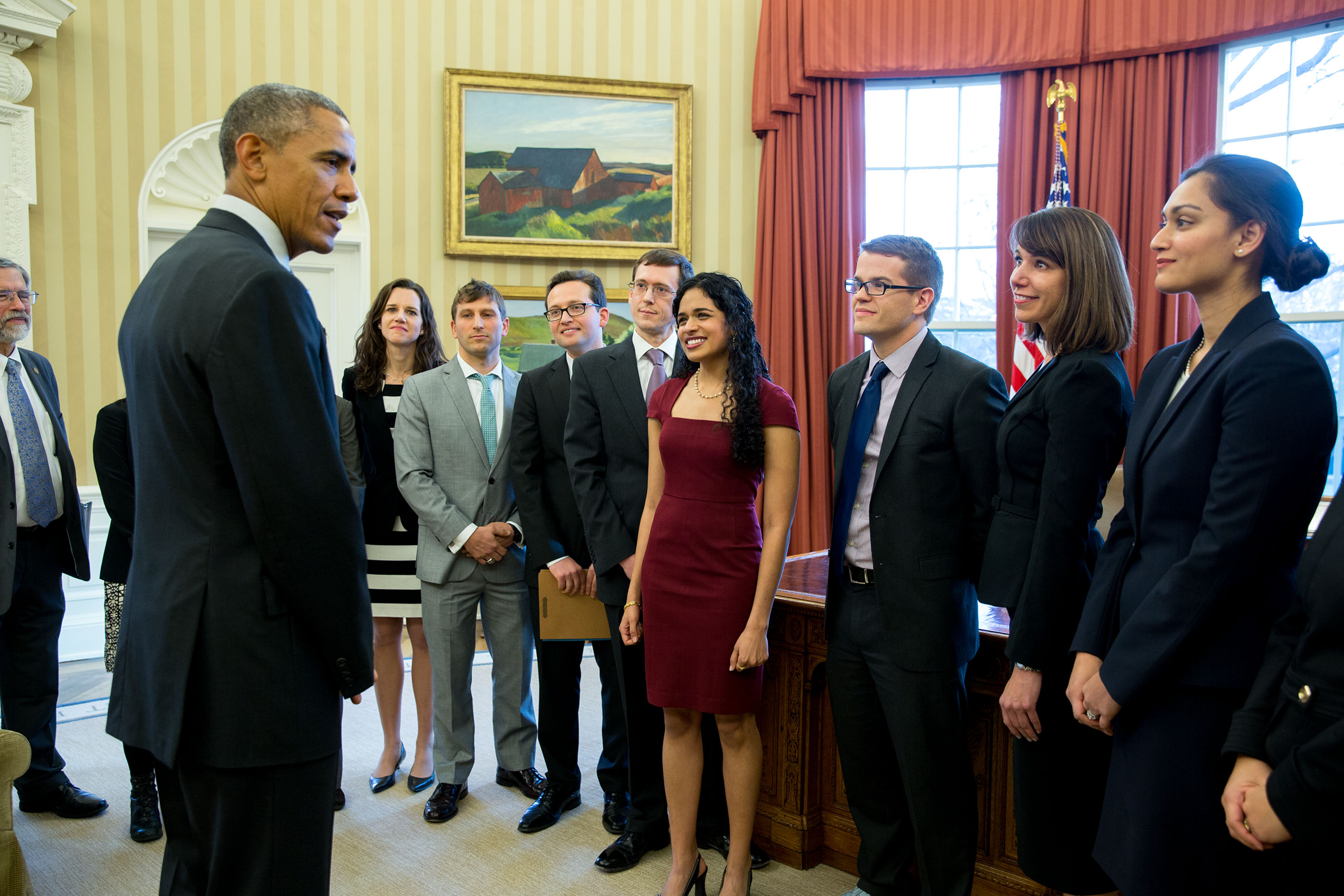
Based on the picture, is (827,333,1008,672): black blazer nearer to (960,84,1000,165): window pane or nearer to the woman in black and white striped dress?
the woman in black and white striped dress

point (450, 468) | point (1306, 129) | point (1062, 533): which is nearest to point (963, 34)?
point (1306, 129)

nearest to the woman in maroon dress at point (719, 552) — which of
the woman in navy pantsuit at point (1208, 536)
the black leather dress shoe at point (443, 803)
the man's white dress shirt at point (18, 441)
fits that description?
the woman in navy pantsuit at point (1208, 536)

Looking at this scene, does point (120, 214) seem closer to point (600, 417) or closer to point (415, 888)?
point (600, 417)

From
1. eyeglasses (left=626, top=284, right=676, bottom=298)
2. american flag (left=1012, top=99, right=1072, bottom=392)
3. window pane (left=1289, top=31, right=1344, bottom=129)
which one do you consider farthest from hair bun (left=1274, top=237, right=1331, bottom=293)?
window pane (left=1289, top=31, right=1344, bottom=129)

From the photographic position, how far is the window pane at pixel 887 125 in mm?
5938

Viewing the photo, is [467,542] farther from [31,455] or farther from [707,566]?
[31,455]

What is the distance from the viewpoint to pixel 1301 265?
1.54m

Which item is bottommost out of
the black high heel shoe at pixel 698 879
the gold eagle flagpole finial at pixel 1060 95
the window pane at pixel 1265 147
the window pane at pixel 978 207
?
the black high heel shoe at pixel 698 879

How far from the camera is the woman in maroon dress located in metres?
2.34

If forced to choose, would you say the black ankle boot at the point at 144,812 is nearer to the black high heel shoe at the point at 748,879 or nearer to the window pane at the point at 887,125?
the black high heel shoe at the point at 748,879

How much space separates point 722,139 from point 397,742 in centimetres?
425

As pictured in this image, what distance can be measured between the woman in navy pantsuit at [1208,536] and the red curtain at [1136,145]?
3777 mm

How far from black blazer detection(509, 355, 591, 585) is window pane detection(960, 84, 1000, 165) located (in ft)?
12.8

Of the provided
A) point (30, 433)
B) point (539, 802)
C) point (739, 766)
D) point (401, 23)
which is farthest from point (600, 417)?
point (401, 23)
